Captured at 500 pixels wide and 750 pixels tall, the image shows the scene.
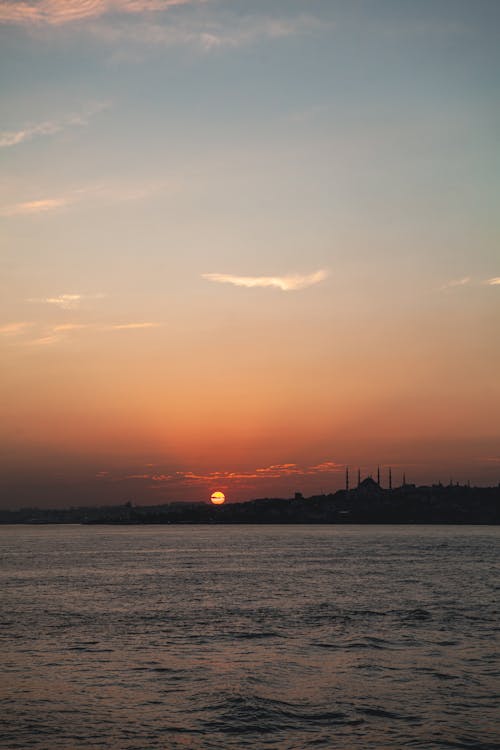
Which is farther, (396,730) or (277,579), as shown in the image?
(277,579)

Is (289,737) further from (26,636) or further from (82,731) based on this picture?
(26,636)

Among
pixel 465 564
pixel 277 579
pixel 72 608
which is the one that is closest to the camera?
pixel 72 608

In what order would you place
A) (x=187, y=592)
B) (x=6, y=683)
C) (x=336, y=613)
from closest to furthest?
(x=6, y=683), (x=336, y=613), (x=187, y=592)

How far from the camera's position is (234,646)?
41.3 metres

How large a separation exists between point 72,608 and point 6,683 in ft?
87.5

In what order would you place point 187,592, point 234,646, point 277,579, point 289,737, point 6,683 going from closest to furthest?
1. point 289,737
2. point 6,683
3. point 234,646
4. point 187,592
5. point 277,579

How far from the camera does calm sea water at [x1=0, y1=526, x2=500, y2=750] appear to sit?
2592 centimetres

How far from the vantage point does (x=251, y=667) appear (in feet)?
118

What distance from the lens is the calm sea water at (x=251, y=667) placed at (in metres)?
25.9

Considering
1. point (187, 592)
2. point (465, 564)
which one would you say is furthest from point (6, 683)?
point (465, 564)

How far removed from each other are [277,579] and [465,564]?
36.0 metres

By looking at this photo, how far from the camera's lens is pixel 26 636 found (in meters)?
45.1

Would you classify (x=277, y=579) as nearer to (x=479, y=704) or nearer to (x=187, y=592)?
(x=187, y=592)

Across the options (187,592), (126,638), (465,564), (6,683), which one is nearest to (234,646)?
(126,638)
